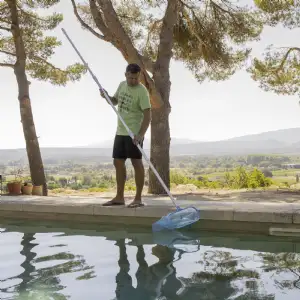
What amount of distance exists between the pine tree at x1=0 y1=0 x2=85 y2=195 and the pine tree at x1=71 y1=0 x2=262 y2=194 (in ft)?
3.17

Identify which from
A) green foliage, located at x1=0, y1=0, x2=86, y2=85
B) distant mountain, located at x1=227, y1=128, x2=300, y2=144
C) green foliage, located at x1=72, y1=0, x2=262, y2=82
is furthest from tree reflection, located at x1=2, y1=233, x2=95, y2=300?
distant mountain, located at x1=227, y1=128, x2=300, y2=144

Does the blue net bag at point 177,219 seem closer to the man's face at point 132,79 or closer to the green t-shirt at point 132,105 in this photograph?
the green t-shirt at point 132,105

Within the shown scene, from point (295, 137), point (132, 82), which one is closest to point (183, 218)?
point (132, 82)

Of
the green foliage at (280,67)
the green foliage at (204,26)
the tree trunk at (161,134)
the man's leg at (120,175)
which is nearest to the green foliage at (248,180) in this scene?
the green foliage at (280,67)

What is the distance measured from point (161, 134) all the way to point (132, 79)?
15.7 feet

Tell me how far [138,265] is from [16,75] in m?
7.29

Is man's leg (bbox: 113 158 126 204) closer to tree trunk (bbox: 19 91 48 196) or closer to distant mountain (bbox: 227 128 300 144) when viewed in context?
tree trunk (bbox: 19 91 48 196)

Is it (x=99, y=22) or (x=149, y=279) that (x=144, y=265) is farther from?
(x=99, y=22)

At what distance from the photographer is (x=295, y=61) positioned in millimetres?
11945

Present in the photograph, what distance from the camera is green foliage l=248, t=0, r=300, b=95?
440 inches

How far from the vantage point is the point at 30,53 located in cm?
1081

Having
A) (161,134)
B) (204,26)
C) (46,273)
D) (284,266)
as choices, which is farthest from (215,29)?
(46,273)

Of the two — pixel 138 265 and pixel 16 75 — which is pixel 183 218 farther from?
pixel 16 75

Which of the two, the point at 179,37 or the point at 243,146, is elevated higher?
the point at 179,37
